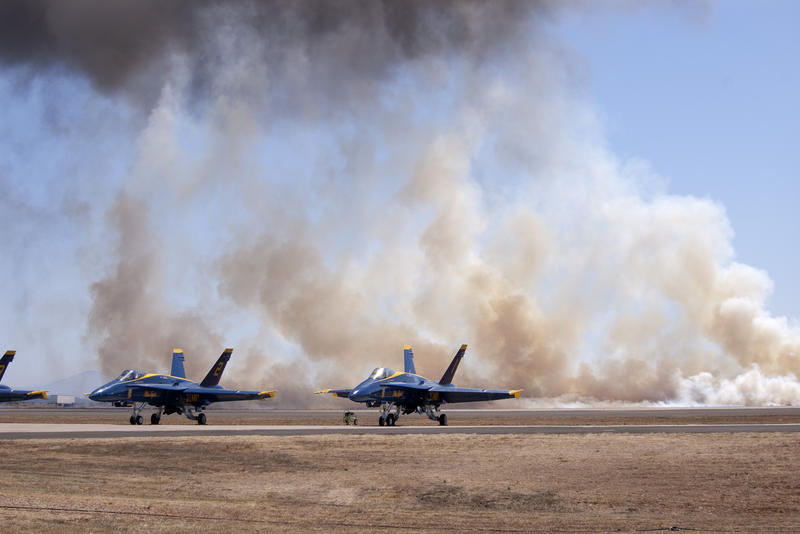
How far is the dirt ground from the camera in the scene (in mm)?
22391

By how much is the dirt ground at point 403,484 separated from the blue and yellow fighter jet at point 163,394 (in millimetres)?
24775

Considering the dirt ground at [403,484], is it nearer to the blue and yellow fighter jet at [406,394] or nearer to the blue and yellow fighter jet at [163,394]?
the blue and yellow fighter jet at [406,394]

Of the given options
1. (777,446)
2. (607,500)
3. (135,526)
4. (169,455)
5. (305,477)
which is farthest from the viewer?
(777,446)

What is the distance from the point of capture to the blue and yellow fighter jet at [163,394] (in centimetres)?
6812

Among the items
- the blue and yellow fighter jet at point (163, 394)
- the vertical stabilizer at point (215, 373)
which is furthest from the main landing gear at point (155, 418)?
the vertical stabilizer at point (215, 373)

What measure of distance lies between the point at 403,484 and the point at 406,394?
36777 millimetres

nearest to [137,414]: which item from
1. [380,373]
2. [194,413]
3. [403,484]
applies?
[194,413]

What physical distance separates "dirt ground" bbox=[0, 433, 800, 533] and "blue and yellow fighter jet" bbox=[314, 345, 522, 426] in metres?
19.2

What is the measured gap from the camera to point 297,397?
483ft

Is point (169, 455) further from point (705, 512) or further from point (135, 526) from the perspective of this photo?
point (705, 512)

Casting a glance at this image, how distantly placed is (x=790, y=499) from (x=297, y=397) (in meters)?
Answer: 124

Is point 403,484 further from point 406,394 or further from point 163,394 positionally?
point 163,394

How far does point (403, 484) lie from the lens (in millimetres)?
30297

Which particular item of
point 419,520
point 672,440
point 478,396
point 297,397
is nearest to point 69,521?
point 419,520
